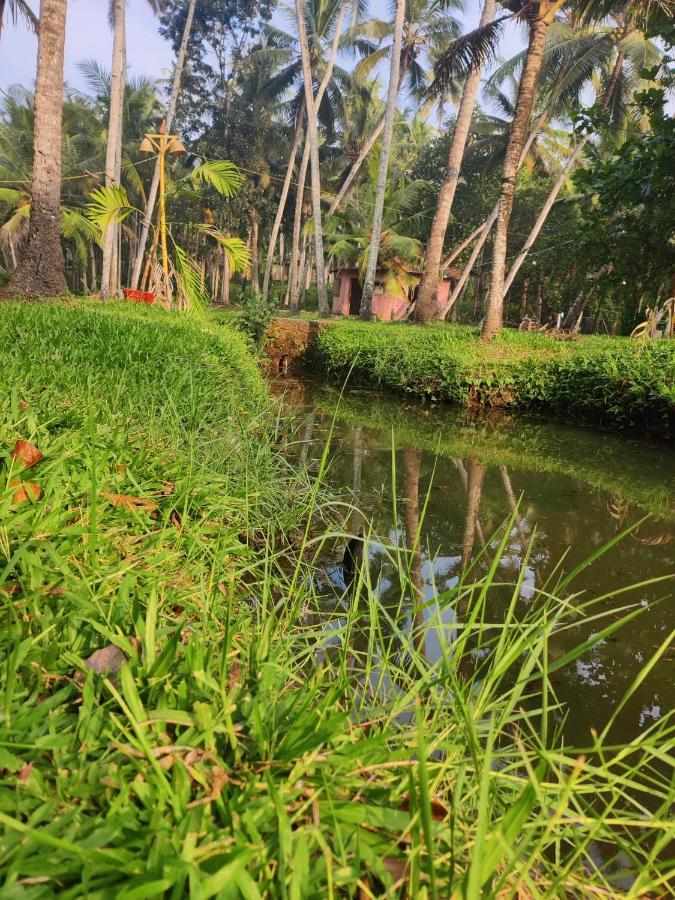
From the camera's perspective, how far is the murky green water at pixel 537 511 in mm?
2109

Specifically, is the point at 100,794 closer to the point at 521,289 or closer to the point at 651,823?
the point at 651,823

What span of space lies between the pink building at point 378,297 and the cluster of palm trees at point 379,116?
1.50 metres

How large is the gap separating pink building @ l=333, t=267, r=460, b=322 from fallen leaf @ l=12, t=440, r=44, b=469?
69.6 ft

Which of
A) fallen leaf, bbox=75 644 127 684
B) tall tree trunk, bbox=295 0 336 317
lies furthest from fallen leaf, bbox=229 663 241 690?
tall tree trunk, bbox=295 0 336 317

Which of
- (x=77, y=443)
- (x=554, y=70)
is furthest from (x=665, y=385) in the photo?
(x=554, y=70)

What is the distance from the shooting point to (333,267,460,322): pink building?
22703 mm

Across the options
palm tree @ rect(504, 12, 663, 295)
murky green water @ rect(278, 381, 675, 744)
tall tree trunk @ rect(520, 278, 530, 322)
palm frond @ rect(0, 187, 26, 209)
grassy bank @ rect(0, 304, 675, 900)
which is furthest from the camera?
tall tree trunk @ rect(520, 278, 530, 322)

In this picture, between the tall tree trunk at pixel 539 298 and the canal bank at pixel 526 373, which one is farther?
the tall tree trunk at pixel 539 298

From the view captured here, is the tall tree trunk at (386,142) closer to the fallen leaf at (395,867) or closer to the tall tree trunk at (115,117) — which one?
the tall tree trunk at (115,117)

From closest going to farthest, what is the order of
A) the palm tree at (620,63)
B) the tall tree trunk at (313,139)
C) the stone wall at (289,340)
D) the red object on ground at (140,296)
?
1. the red object on ground at (140,296)
2. the stone wall at (289,340)
3. the palm tree at (620,63)
4. the tall tree trunk at (313,139)

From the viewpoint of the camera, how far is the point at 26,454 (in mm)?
1661

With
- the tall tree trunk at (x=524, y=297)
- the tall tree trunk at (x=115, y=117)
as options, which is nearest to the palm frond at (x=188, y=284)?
the tall tree trunk at (x=115, y=117)

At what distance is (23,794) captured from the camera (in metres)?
0.72

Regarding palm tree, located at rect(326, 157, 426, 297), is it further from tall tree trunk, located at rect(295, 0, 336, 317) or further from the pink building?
tall tree trunk, located at rect(295, 0, 336, 317)
